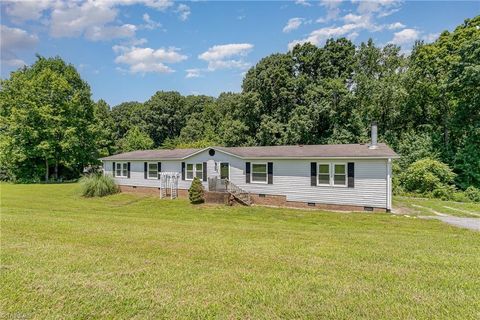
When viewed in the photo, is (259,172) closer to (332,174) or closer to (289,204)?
(289,204)

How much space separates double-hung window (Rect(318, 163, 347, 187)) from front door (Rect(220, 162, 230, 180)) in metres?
5.77

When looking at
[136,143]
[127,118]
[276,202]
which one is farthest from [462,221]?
[127,118]

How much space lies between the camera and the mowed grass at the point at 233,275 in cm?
349

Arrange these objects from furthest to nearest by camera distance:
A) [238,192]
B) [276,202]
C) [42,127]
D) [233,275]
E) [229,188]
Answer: [42,127] → [229,188] → [238,192] → [276,202] → [233,275]

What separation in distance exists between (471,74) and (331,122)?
11595 mm

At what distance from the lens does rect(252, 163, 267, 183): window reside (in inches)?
679

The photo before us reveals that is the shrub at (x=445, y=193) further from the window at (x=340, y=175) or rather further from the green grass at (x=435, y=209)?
the window at (x=340, y=175)

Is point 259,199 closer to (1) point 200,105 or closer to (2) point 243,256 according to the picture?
(2) point 243,256

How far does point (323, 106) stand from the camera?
94.5ft

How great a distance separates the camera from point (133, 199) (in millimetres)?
19750

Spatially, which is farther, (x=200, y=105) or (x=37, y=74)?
(x=200, y=105)

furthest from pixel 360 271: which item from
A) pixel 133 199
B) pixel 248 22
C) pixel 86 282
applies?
pixel 133 199

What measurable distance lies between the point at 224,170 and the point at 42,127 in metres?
27.3

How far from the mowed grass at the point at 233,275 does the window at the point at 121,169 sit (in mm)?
15982
